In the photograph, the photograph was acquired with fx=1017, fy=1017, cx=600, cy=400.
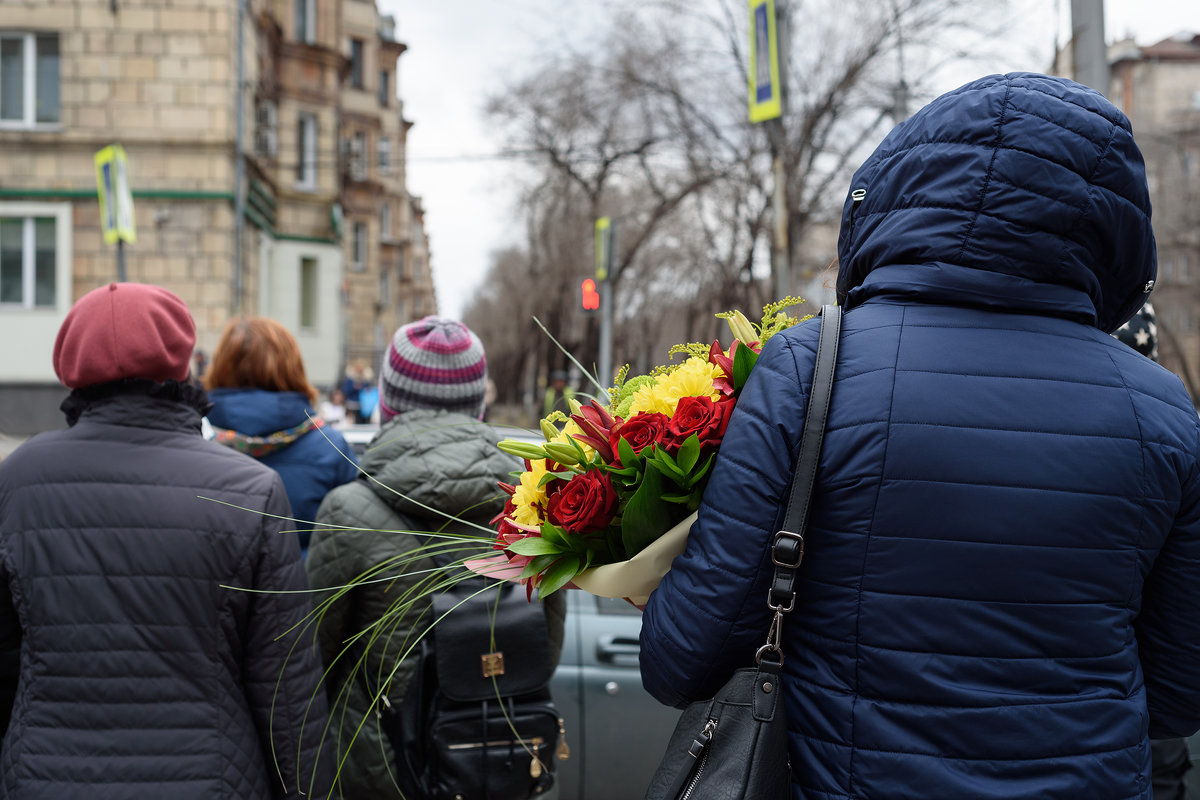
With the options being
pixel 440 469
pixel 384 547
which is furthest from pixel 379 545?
pixel 440 469

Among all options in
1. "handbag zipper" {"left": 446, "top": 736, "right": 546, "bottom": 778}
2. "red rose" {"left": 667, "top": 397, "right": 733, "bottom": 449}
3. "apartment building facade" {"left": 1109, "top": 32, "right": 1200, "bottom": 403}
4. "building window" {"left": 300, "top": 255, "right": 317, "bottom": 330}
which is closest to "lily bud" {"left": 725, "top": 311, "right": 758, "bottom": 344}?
"red rose" {"left": 667, "top": 397, "right": 733, "bottom": 449}

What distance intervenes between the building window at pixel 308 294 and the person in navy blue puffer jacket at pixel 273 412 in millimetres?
26328

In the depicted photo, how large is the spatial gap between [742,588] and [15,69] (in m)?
22.1

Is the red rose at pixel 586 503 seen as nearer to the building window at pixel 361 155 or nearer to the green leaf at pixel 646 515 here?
the green leaf at pixel 646 515

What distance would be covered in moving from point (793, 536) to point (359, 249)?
1726 inches

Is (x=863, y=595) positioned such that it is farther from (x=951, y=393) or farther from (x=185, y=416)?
(x=185, y=416)

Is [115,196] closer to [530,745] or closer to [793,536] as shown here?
[530,745]

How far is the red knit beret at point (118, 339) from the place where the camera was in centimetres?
236

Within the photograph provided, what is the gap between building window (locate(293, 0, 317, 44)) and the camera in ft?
95.8

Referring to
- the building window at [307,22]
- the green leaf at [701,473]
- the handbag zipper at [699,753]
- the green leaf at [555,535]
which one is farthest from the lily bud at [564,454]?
the building window at [307,22]

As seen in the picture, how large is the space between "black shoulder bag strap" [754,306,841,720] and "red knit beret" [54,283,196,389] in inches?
60.8

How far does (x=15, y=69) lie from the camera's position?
1934 cm

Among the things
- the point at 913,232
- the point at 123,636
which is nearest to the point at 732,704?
the point at 913,232

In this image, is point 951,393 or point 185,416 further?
point 185,416
